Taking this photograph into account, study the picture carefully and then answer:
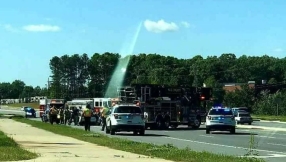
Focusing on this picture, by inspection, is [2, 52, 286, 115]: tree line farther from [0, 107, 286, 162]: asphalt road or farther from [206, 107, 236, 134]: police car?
[0, 107, 286, 162]: asphalt road

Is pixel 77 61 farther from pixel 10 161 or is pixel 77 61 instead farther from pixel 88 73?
pixel 10 161

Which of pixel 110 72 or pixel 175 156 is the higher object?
pixel 110 72

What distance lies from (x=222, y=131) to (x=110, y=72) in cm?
11580

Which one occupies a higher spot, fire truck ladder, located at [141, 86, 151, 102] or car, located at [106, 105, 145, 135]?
fire truck ladder, located at [141, 86, 151, 102]

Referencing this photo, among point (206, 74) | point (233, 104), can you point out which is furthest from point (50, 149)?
point (206, 74)

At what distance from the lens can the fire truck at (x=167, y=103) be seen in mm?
44531

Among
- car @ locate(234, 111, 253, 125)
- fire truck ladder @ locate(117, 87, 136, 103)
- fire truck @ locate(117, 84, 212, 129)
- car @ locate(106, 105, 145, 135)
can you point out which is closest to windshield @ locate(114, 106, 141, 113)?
car @ locate(106, 105, 145, 135)

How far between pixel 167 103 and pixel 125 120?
34.2ft

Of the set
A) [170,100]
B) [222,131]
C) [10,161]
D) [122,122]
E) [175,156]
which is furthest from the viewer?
[170,100]

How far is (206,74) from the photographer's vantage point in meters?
152

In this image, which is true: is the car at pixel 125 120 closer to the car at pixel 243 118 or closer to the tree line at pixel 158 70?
the car at pixel 243 118

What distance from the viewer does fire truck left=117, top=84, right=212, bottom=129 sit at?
4453 cm

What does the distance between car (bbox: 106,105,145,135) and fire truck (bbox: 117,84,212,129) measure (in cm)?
813

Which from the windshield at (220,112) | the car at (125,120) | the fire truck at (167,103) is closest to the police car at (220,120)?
the windshield at (220,112)
